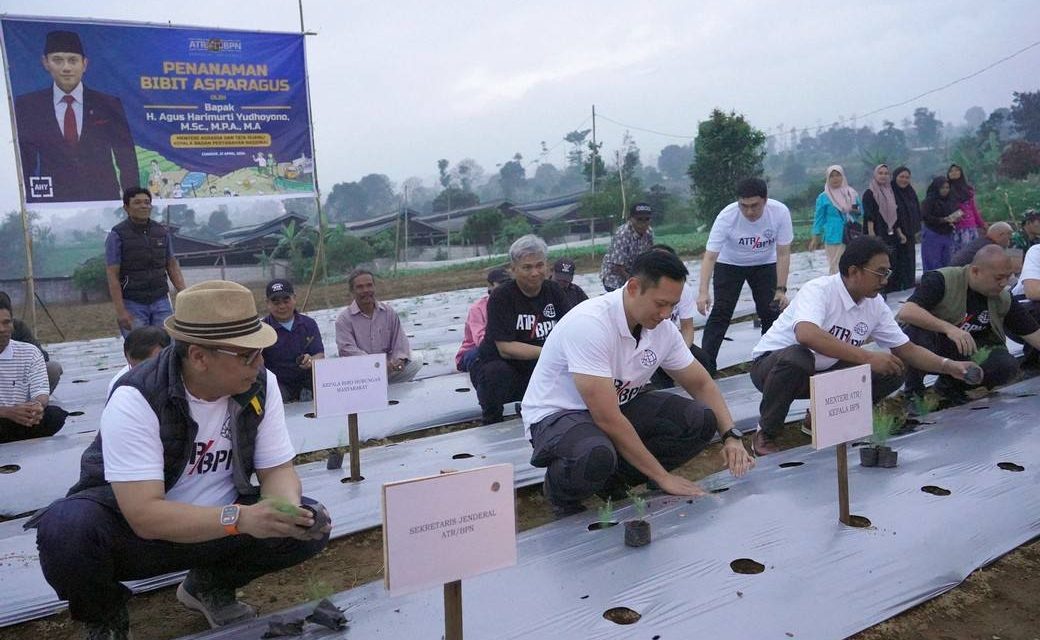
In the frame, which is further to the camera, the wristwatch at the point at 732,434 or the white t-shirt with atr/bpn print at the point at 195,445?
the wristwatch at the point at 732,434

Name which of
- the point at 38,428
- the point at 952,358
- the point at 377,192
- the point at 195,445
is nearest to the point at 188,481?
the point at 195,445

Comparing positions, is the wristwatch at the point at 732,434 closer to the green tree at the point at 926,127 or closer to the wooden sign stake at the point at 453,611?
the wooden sign stake at the point at 453,611

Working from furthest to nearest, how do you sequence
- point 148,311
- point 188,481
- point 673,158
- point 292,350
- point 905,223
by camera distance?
1. point 673,158
2. point 905,223
3. point 148,311
4. point 292,350
5. point 188,481

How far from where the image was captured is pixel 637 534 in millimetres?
2424

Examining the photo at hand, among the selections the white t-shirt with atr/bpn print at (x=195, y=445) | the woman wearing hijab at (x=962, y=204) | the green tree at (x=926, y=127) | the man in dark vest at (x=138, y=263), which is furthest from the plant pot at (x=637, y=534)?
the green tree at (x=926, y=127)

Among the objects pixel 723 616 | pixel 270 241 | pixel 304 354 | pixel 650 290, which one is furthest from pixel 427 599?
pixel 270 241

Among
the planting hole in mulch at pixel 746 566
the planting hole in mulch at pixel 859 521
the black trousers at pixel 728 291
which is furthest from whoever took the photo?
the black trousers at pixel 728 291

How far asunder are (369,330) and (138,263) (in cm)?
148

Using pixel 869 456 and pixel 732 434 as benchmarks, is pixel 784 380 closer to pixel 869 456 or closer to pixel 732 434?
pixel 869 456

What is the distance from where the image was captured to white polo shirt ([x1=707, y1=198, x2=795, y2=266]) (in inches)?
192

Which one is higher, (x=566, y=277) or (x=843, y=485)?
(x=566, y=277)

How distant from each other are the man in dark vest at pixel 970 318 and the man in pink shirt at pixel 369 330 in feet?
9.58

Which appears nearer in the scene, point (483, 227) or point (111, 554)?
point (111, 554)

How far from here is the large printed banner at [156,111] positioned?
6.16m
